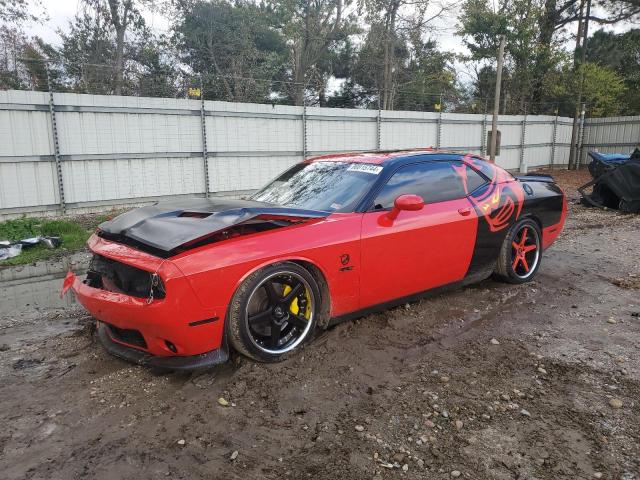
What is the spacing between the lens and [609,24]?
27.3 metres

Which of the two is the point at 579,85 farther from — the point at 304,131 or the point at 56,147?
the point at 56,147

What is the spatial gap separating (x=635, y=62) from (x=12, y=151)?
3312 centimetres

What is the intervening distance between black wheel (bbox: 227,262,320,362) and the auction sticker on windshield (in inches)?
44.6

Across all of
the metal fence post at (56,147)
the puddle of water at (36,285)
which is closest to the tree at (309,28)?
the metal fence post at (56,147)

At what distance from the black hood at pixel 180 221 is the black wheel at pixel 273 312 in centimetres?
39

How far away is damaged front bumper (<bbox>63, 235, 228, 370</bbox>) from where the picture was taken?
2809 millimetres

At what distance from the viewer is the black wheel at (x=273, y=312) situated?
3059mm

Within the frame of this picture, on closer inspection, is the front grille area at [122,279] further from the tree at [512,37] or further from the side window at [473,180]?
the tree at [512,37]

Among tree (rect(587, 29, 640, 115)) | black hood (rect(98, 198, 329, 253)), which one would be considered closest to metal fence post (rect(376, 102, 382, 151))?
black hood (rect(98, 198, 329, 253))

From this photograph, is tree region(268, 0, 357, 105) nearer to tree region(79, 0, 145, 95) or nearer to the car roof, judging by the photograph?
tree region(79, 0, 145, 95)

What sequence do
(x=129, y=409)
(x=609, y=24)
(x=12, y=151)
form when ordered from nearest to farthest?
1. (x=129, y=409)
2. (x=12, y=151)
3. (x=609, y=24)

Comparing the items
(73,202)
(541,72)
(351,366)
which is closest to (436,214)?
(351,366)

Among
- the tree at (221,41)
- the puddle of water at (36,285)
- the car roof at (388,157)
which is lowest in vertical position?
the puddle of water at (36,285)

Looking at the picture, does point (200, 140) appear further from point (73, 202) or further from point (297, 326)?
point (297, 326)
